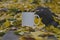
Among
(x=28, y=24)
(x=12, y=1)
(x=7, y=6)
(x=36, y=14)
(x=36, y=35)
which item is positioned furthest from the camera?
(x=12, y=1)

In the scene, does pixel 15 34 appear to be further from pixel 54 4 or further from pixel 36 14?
pixel 54 4

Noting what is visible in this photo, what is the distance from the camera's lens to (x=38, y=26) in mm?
1602

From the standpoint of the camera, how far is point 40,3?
7.20ft

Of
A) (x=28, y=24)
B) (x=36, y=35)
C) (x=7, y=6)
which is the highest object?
(x=7, y=6)

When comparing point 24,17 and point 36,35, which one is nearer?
point 36,35

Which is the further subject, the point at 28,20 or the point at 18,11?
the point at 18,11

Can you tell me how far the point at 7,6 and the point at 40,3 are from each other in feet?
1.13

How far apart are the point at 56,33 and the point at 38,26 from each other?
6.4 inches

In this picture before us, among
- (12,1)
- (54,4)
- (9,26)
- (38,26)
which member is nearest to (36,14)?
(38,26)

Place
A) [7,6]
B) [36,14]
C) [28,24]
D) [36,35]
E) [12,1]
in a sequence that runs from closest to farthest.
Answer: [36,35], [28,24], [36,14], [7,6], [12,1]

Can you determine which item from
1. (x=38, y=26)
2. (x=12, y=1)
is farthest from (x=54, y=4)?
(x=38, y=26)

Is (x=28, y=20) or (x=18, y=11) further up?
(x=18, y=11)

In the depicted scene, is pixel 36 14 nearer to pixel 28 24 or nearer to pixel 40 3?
pixel 28 24

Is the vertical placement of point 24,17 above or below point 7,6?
below
